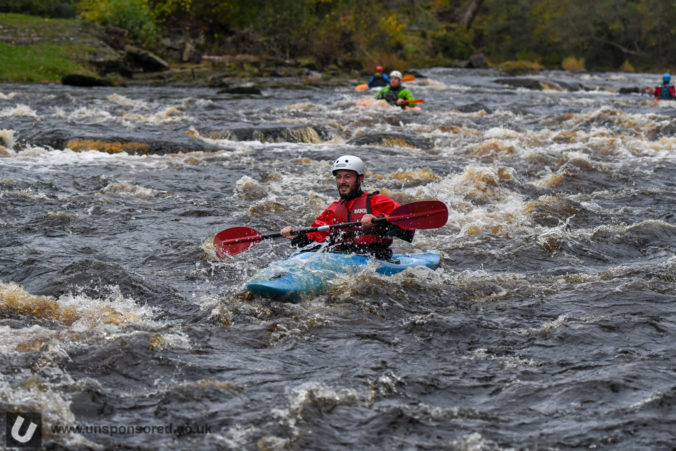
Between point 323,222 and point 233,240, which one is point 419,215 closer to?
point 323,222

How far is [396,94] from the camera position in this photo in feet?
56.6

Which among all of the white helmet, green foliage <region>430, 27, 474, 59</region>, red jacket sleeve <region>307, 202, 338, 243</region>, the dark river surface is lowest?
green foliage <region>430, 27, 474, 59</region>

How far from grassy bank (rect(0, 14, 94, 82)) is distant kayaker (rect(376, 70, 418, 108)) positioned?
10983 mm

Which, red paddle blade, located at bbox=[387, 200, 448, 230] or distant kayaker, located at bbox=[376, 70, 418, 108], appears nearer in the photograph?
red paddle blade, located at bbox=[387, 200, 448, 230]

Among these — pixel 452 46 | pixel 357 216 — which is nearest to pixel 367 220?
pixel 357 216

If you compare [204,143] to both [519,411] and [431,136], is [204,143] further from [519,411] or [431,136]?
[519,411]

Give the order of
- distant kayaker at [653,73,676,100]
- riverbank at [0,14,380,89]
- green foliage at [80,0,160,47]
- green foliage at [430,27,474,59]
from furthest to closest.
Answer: green foliage at [430,27,474,59]
green foliage at [80,0,160,47]
riverbank at [0,14,380,89]
distant kayaker at [653,73,676,100]

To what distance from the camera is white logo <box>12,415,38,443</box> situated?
3623 mm

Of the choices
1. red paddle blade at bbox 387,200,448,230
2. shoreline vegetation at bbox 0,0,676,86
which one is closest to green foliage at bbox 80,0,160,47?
shoreline vegetation at bbox 0,0,676,86

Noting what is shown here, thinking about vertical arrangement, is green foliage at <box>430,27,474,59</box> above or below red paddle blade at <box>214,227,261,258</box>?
below

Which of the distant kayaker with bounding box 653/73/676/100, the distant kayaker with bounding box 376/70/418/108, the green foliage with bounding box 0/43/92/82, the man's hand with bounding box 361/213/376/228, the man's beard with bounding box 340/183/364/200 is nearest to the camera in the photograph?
the man's hand with bounding box 361/213/376/228

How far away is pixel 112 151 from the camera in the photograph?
11.8 meters

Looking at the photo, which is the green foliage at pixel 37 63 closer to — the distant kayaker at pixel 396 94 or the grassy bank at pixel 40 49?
the grassy bank at pixel 40 49

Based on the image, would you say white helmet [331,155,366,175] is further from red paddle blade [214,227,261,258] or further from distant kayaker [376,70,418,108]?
distant kayaker [376,70,418,108]
